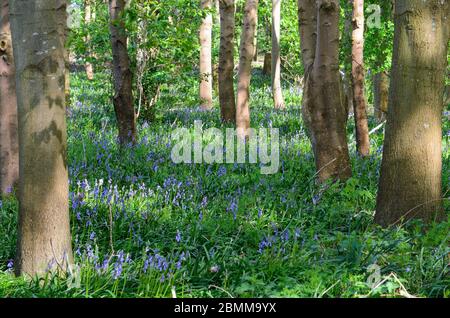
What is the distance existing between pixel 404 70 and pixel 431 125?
56 cm

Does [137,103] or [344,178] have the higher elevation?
[137,103]

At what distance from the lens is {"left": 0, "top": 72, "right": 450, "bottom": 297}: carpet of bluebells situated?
13.6ft

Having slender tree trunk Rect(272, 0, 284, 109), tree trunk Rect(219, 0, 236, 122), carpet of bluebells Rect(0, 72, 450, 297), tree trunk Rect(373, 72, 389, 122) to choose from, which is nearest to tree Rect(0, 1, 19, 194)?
carpet of bluebells Rect(0, 72, 450, 297)

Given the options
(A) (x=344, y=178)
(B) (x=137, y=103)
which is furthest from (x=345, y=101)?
(B) (x=137, y=103)

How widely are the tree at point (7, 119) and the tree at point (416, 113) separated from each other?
156 inches

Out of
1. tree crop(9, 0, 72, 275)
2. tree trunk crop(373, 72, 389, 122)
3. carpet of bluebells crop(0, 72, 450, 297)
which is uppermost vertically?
tree trunk crop(373, 72, 389, 122)

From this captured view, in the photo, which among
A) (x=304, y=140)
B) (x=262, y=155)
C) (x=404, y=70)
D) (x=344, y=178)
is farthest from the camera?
(x=304, y=140)

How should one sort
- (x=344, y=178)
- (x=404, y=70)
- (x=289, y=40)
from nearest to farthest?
(x=404, y=70) → (x=344, y=178) → (x=289, y=40)

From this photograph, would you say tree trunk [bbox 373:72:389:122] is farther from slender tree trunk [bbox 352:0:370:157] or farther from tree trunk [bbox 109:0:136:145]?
tree trunk [bbox 109:0:136:145]

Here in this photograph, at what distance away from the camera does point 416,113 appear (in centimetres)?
541

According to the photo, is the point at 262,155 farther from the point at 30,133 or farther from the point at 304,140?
the point at 30,133

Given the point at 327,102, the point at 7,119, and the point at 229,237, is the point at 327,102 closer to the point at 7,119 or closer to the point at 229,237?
the point at 229,237

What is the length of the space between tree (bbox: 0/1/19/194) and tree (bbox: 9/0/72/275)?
7.53ft

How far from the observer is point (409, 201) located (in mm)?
→ 5527
